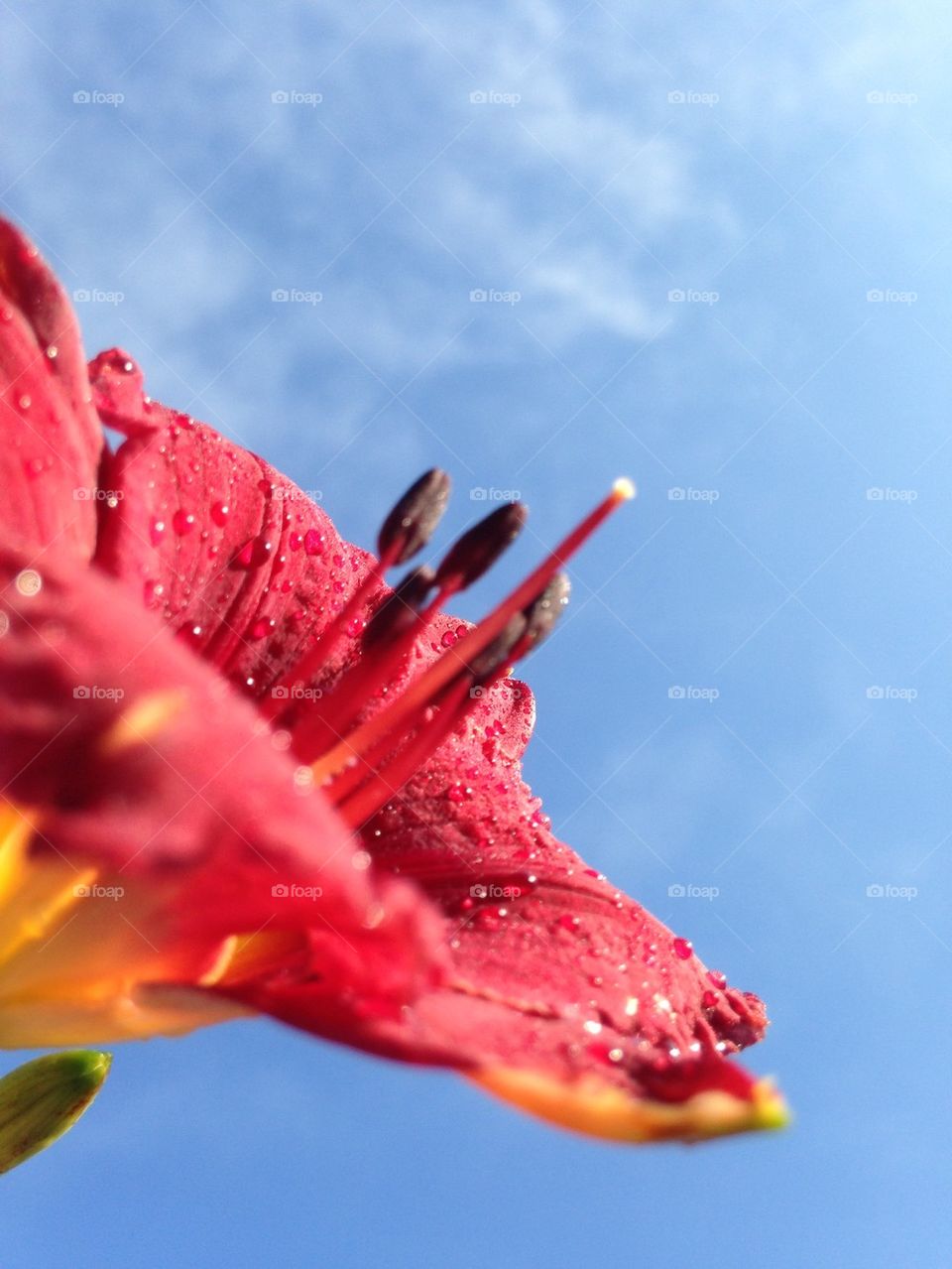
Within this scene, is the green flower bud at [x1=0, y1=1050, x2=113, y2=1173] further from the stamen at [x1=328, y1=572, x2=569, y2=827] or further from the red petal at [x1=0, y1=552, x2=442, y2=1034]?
the red petal at [x1=0, y1=552, x2=442, y2=1034]

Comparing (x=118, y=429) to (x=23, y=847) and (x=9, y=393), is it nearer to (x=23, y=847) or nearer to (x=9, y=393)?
(x=9, y=393)

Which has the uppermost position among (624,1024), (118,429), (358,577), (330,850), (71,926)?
(358,577)

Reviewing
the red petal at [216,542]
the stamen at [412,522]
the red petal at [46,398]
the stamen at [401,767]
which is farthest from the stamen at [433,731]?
the red petal at [46,398]

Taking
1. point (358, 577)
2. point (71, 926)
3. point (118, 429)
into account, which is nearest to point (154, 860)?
point (71, 926)

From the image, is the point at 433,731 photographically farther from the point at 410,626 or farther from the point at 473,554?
the point at 473,554

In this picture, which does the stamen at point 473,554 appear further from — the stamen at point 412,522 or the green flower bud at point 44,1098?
the green flower bud at point 44,1098

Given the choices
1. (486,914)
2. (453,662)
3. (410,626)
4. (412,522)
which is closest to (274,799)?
(453,662)

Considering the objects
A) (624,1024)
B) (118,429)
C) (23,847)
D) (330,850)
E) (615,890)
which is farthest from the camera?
(615,890)

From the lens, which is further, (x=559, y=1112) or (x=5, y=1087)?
(x=5, y=1087)
